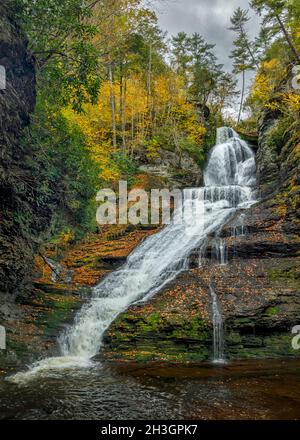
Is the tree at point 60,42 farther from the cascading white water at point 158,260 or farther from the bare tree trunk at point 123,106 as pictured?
the bare tree trunk at point 123,106

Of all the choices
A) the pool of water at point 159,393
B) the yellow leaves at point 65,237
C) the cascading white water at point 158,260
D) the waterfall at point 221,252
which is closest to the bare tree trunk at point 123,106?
the cascading white water at point 158,260

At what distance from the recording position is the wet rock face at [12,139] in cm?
870

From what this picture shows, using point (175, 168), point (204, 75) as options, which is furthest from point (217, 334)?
point (204, 75)

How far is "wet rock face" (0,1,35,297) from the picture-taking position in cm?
870

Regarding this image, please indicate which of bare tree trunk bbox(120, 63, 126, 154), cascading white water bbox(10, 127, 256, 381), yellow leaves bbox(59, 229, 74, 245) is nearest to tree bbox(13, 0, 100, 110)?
cascading white water bbox(10, 127, 256, 381)

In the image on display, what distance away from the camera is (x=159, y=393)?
687 cm

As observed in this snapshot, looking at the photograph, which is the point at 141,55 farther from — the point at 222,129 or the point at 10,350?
the point at 10,350

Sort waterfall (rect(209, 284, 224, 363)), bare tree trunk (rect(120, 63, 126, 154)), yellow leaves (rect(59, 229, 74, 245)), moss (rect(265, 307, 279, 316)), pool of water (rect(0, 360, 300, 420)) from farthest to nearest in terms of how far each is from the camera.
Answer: bare tree trunk (rect(120, 63, 126, 154)) < yellow leaves (rect(59, 229, 74, 245)) < moss (rect(265, 307, 279, 316)) < waterfall (rect(209, 284, 224, 363)) < pool of water (rect(0, 360, 300, 420))

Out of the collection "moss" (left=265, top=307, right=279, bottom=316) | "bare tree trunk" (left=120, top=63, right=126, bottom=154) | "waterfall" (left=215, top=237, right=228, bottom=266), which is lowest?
"moss" (left=265, top=307, right=279, bottom=316)

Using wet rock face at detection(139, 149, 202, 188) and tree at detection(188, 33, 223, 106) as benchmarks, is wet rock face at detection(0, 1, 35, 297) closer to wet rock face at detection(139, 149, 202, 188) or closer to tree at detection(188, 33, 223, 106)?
wet rock face at detection(139, 149, 202, 188)

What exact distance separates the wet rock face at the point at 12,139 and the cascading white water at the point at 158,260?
2682 mm

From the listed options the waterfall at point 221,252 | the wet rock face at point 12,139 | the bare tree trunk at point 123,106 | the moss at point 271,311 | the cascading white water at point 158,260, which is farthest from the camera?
the bare tree trunk at point 123,106

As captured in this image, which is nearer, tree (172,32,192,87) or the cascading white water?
the cascading white water

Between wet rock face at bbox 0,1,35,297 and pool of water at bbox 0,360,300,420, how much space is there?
381 centimetres
